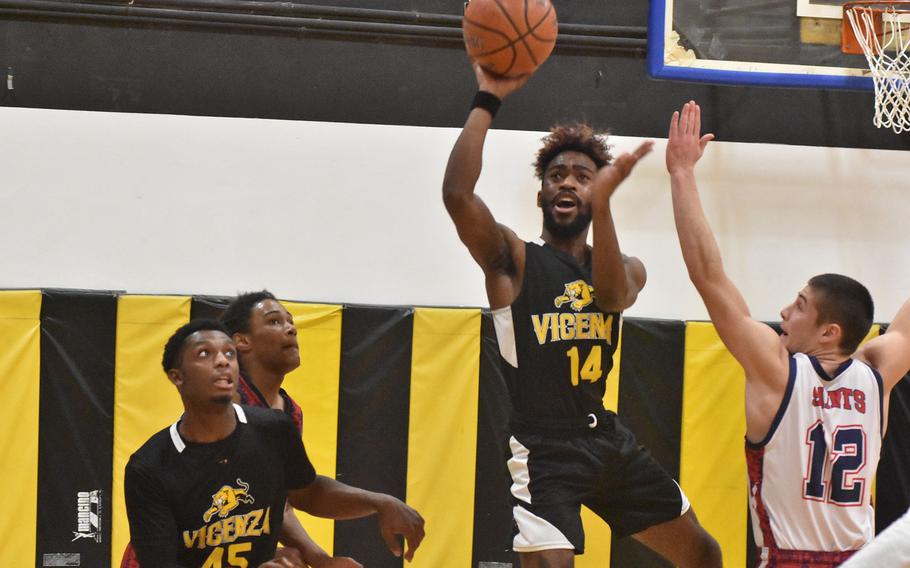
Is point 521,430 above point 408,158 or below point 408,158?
below

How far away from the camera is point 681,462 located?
7.91m

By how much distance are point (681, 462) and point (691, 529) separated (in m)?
3.34

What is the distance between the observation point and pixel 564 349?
441cm

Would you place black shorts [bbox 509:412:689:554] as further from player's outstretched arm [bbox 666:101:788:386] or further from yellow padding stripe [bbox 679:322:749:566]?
yellow padding stripe [bbox 679:322:749:566]

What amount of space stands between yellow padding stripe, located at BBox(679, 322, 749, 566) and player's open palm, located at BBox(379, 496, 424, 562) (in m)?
3.89

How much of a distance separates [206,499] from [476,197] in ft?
5.28

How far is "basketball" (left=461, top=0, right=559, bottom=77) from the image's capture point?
4.28 m

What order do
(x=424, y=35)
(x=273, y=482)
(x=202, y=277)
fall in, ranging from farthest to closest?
(x=424, y=35)
(x=202, y=277)
(x=273, y=482)

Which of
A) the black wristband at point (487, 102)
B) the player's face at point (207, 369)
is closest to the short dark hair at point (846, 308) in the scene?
the black wristband at point (487, 102)

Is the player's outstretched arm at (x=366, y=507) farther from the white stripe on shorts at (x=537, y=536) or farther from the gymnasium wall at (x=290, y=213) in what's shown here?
the gymnasium wall at (x=290, y=213)

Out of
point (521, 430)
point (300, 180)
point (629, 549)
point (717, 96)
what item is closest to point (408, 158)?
point (300, 180)

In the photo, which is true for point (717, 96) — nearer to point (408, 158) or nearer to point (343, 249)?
point (408, 158)

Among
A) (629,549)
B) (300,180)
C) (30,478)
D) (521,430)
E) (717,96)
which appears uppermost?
(717,96)

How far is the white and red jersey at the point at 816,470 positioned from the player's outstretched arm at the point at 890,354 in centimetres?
33
